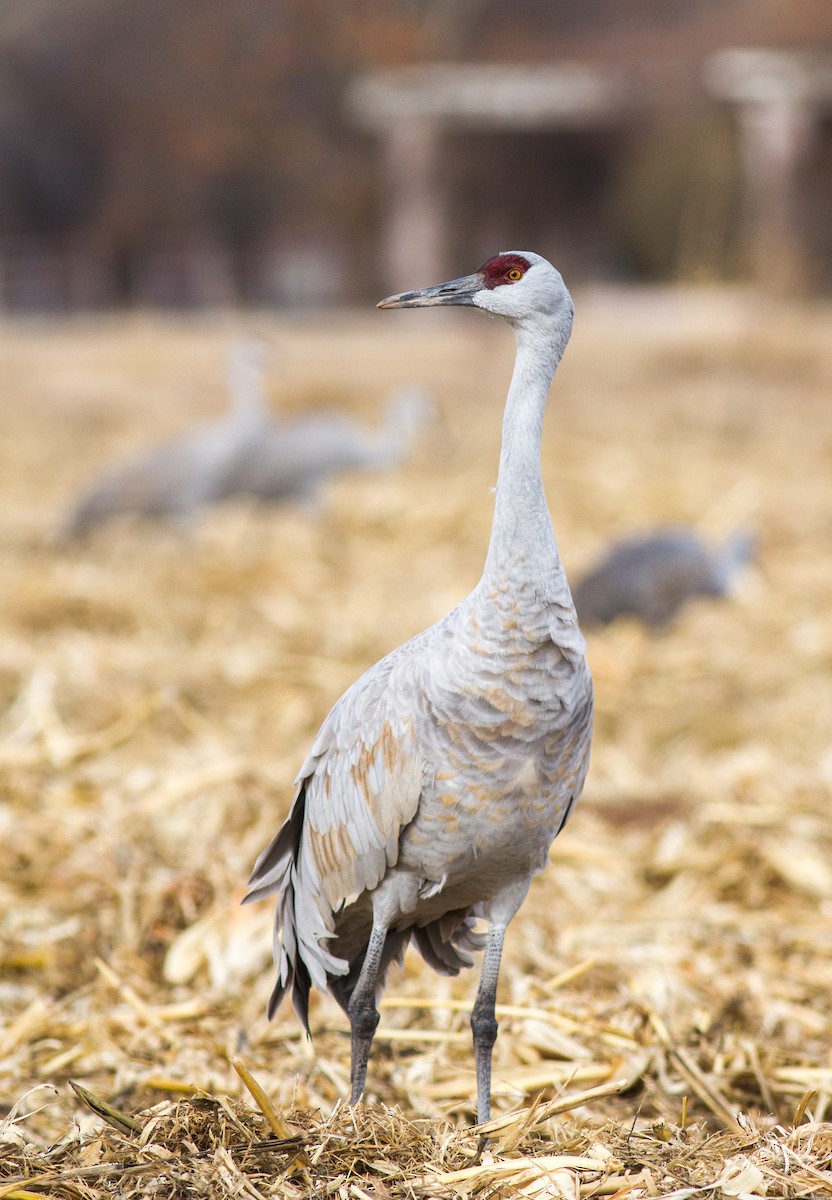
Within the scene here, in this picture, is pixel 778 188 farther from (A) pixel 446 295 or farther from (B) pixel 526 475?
(B) pixel 526 475

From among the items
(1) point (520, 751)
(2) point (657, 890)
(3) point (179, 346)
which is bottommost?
(3) point (179, 346)

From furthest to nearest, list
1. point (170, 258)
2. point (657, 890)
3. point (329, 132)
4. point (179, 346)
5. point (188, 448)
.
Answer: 1. point (170, 258)
2. point (329, 132)
3. point (179, 346)
4. point (188, 448)
5. point (657, 890)

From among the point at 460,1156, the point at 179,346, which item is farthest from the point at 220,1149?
the point at 179,346

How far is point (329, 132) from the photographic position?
2166 cm

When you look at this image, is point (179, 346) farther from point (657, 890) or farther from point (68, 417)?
point (657, 890)

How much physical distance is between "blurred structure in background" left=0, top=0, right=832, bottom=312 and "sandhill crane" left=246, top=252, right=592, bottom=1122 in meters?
14.9

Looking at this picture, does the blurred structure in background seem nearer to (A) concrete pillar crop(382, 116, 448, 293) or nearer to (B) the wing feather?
(A) concrete pillar crop(382, 116, 448, 293)

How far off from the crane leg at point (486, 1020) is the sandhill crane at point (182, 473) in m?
6.33

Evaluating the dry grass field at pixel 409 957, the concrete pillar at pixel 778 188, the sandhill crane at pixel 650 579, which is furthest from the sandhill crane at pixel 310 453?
the concrete pillar at pixel 778 188

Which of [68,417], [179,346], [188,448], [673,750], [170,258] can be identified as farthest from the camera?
[170,258]

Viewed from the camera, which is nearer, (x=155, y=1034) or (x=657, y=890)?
(x=155, y=1034)

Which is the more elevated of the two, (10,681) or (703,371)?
(10,681)

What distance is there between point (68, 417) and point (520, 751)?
11.6 meters

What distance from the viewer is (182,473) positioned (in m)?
9.11
